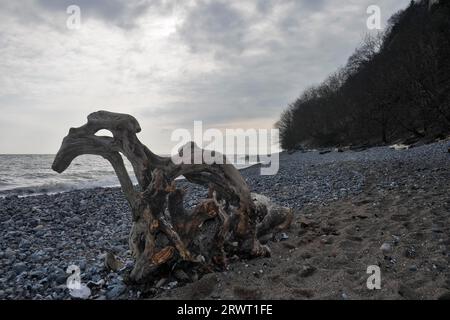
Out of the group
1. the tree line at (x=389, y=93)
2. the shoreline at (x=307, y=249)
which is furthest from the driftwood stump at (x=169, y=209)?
the tree line at (x=389, y=93)

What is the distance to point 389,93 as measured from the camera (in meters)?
35.7

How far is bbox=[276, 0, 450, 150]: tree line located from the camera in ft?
68.8

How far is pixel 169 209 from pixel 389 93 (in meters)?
36.7

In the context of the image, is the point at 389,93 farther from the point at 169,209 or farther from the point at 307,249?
the point at 169,209

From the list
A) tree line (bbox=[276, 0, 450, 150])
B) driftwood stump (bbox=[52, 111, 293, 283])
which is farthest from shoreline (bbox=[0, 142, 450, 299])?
tree line (bbox=[276, 0, 450, 150])

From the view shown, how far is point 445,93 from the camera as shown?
23.1m

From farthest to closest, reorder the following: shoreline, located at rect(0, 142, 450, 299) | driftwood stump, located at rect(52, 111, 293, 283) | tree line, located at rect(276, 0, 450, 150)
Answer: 1. tree line, located at rect(276, 0, 450, 150)
2. driftwood stump, located at rect(52, 111, 293, 283)
3. shoreline, located at rect(0, 142, 450, 299)

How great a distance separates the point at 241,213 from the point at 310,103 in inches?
3140

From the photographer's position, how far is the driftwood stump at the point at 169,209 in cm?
465

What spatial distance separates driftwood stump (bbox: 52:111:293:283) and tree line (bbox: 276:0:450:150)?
1526 centimetres

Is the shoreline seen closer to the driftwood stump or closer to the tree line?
the driftwood stump

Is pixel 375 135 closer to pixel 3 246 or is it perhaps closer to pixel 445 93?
pixel 445 93

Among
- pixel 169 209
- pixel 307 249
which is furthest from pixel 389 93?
pixel 169 209
